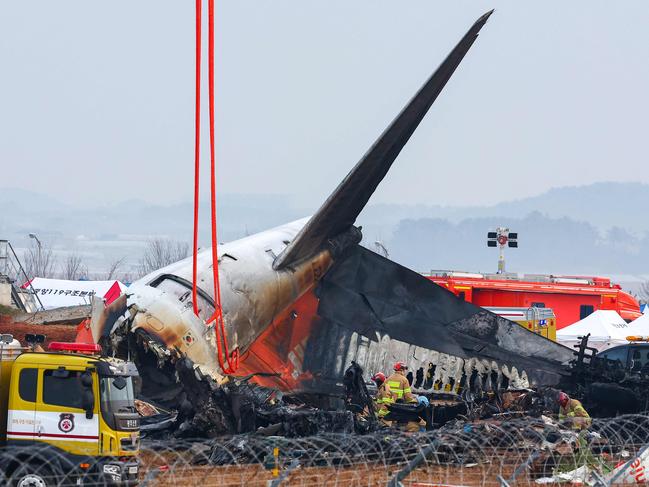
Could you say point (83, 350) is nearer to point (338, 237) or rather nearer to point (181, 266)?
point (181, 266)

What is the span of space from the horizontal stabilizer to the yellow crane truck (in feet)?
32.3

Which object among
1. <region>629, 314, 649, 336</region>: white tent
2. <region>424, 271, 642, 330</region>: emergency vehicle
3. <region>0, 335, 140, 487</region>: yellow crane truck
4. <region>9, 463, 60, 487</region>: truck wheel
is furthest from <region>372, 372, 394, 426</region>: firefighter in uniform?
<region>424, 271, 642, 330</region>: emergency vehicle

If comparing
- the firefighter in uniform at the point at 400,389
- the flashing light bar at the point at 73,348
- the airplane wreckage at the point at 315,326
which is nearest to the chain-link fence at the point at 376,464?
the flashing light bar at the point at 73,348

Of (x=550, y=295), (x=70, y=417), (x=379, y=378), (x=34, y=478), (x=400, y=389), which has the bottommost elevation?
(x=34, y=478)

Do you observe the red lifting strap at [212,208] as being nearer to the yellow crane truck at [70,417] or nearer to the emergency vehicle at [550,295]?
the yellow crane truck at [70,417]

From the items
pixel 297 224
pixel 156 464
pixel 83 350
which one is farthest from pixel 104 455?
pixel 297 224

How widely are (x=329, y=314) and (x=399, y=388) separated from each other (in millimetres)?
3344

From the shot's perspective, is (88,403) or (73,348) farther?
(73,348)

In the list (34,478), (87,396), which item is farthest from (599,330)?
(34,478)

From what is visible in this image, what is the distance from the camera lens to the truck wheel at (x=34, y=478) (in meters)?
14.8

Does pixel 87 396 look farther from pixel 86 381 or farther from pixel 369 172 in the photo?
pixel 369 172

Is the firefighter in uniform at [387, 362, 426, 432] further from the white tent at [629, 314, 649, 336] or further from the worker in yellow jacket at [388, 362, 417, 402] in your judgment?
the white tent at [629, 314, 649, 336]

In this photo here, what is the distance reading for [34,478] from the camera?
14836 millimetres

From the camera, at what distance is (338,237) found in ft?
93.0
